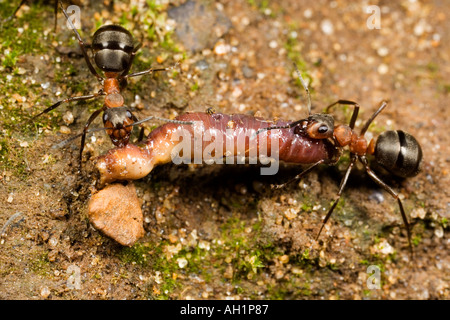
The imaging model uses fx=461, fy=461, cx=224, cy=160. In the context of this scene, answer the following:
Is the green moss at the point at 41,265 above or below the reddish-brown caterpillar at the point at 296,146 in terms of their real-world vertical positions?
below

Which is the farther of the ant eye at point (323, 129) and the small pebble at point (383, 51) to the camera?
the small pebble at point (383, 51)

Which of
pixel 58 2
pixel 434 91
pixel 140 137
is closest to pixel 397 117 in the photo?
pixel 434 91

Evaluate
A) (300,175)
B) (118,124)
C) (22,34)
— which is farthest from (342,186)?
(22,34)

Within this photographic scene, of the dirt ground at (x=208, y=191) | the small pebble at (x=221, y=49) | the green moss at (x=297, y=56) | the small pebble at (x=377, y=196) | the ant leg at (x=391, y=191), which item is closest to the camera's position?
the dirt ground at (x=208, y=191)

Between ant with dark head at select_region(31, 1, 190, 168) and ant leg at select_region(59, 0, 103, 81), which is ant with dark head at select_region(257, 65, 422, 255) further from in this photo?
ant leg at select_region(59, 0, 103, 81)

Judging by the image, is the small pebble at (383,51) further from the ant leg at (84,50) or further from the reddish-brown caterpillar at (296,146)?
the ant leg at (84,50)

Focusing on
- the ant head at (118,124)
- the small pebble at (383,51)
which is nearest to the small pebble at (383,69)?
the small pebble at (383,51)
